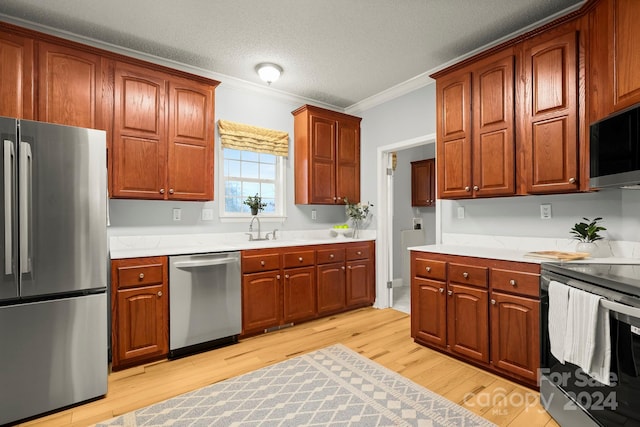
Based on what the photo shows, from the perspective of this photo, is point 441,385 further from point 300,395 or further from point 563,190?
point 563,190

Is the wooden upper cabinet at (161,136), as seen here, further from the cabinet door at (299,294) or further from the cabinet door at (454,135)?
the cabinet door at (454,135)

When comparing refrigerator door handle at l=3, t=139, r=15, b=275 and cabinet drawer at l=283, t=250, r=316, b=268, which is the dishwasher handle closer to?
cabinet drawer at l=283, t=250, r=316, b=268

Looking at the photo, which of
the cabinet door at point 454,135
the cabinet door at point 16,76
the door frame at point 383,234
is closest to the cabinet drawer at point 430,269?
the cabinet door at point 454,135

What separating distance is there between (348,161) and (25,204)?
10.8ft

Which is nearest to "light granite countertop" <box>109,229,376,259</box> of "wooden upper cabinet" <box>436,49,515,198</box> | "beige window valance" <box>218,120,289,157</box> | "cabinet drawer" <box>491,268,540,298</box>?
"beige window valance" <box>218,120,289,157</box>

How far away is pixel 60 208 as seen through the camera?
2031 millimetres

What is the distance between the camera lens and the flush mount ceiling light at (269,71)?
129 inches

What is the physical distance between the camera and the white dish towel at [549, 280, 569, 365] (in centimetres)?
170

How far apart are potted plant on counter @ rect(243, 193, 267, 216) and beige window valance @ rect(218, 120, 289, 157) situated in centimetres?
58

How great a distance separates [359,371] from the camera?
2475 millimetres

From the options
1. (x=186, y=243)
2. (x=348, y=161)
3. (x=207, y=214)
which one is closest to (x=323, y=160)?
(x=348, y=161)

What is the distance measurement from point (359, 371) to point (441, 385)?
58 centimetres

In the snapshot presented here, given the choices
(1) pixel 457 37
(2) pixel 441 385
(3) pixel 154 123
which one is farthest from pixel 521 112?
(3) pixel 154 123

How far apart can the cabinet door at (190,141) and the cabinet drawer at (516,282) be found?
2596 millimetres
